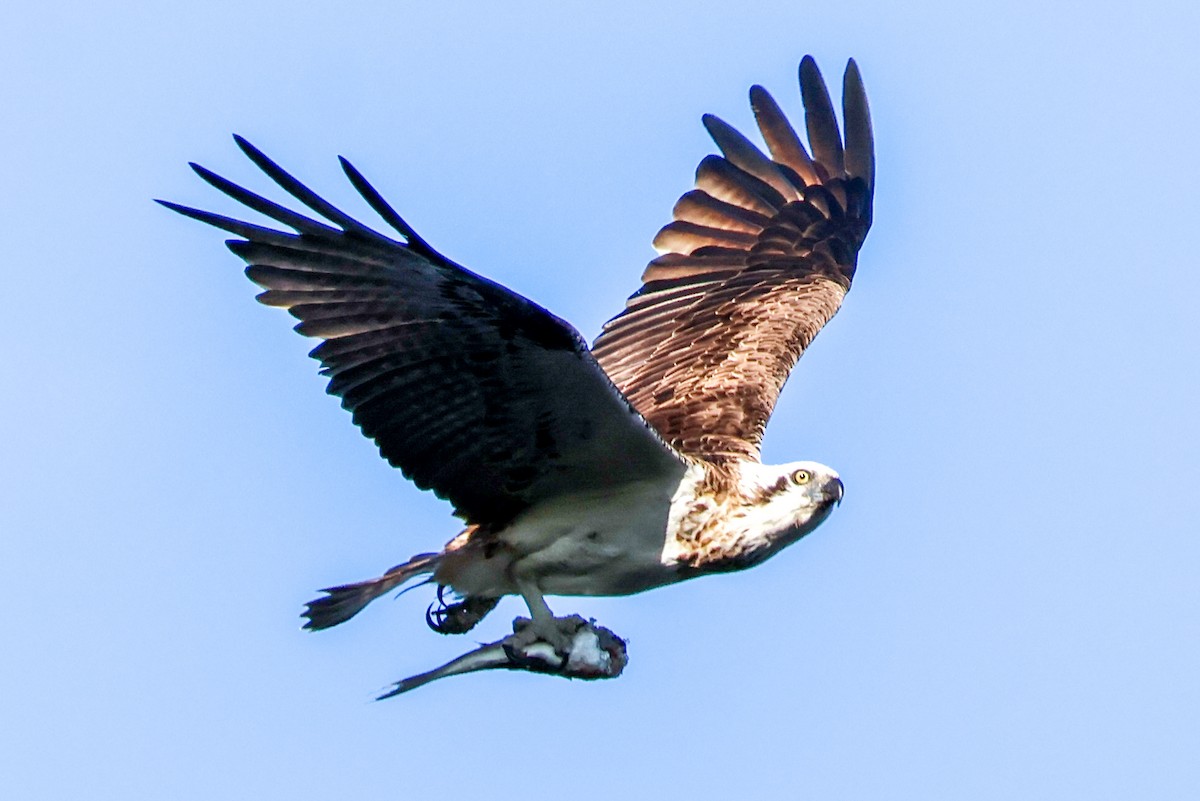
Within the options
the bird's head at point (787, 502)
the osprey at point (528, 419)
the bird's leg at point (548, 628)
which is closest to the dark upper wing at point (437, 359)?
the osprey at point (528, 419)

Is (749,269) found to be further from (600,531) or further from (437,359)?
(437,359)

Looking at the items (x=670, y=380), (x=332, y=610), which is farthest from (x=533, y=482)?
(x=670, y=380)

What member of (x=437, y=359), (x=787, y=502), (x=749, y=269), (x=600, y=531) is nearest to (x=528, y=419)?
(x=437, y=359)

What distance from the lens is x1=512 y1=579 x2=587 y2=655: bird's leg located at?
8.38 m

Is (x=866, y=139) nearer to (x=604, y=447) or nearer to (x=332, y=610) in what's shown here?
(x=604, y=447)

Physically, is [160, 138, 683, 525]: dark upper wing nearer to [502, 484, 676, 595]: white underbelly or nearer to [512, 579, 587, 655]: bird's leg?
[502, 484, 676, 595]: white underbelly

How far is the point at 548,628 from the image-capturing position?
8.42 m

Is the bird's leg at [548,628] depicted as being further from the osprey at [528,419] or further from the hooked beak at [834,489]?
the hooked beak at [834,489]

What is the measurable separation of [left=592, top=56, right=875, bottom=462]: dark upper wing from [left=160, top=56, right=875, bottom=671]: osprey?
3 cm

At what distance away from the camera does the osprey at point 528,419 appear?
766 centimetres

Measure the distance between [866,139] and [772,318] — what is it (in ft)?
5.20

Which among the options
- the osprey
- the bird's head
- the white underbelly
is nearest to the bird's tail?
the osprey

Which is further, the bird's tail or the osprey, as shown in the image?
the bird's tail

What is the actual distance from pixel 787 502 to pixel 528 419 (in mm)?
1271
